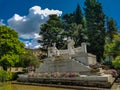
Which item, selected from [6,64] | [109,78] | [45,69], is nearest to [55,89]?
[109,78]

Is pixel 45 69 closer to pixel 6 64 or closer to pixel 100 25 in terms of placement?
pixel 6 64

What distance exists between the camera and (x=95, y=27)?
45250mm

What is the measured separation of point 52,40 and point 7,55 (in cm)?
1413

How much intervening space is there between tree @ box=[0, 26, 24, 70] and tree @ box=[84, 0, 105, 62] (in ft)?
48.3

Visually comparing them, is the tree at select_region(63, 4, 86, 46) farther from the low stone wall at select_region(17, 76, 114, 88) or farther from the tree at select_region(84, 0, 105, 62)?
the low stone wall at select_region(17, 76, 114, 88)

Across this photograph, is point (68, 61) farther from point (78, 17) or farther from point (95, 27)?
point (78, 17)

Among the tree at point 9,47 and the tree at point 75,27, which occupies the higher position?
the tree at point 75,27

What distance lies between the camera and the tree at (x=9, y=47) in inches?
1288

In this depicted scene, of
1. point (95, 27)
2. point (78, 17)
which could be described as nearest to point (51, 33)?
point (95, 27)

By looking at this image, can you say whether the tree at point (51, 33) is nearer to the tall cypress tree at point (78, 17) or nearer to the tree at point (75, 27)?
the tree at point (75, 27)

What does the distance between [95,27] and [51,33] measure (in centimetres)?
865

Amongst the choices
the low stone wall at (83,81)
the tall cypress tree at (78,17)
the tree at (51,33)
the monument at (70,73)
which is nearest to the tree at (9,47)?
the monument at (70,73)

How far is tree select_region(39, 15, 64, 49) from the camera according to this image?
4547 centimetres

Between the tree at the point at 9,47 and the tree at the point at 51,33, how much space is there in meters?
10.5
